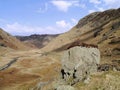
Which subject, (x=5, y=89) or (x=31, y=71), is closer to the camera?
(x=5, y=89)

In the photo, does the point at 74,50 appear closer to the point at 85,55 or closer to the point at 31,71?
the point at 85,55

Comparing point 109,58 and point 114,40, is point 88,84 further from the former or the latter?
point 114,40

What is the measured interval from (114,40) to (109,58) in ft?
127

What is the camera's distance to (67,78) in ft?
156

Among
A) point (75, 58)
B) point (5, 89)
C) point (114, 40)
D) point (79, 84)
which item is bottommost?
point (5, 89)

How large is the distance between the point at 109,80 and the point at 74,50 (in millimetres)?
13805

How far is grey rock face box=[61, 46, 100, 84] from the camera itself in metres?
46.2

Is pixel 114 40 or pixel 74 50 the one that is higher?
pixel 114 40

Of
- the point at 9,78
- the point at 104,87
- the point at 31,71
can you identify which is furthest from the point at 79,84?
the point at 31,71

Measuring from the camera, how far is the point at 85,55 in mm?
47969

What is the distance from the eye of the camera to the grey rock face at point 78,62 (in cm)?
4616

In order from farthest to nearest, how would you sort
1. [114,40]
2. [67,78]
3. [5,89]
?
[114,40] < [5,89] < [67,78]

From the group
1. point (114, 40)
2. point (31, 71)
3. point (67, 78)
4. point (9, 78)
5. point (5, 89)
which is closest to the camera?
point (67, 78)

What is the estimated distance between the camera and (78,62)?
156 feet
